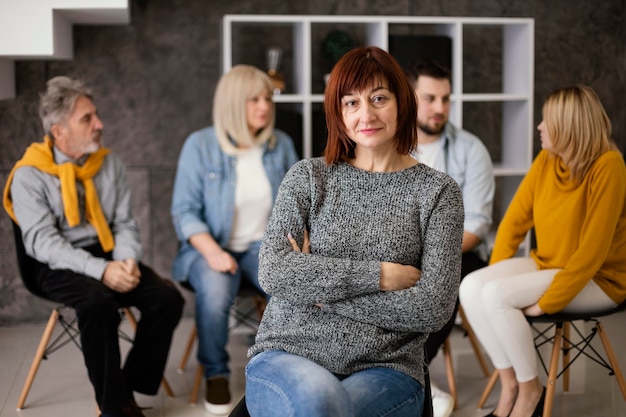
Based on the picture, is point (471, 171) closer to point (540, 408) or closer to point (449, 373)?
point (449, 373)

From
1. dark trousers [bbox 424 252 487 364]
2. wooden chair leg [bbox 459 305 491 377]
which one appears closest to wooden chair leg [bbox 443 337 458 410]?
dark trousers [bbox 424 252 487 364]

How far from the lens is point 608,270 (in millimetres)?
3037

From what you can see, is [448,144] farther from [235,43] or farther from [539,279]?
[235,43]

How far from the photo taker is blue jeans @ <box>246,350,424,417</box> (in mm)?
1890

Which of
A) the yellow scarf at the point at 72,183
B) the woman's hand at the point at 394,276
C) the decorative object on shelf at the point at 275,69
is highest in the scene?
the decorative object on shelf at the point at 275,69

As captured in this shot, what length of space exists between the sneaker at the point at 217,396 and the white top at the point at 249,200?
0.60 m

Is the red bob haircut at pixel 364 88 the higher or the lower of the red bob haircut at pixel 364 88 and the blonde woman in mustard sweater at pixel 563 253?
the higher

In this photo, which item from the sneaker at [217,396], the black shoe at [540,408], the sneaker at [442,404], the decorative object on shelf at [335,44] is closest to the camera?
the black shoe at [540,408]

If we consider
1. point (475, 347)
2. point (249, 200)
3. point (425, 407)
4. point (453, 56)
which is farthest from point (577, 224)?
point (453, 56)

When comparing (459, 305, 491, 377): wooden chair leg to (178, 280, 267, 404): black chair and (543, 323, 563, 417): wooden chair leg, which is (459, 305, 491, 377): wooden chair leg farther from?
(178, 280, 267, 404): black chair

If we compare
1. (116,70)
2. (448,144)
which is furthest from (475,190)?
(116,70)

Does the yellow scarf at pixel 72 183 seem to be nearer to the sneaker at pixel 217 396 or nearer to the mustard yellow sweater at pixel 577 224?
the sneaker at pixel 217 396

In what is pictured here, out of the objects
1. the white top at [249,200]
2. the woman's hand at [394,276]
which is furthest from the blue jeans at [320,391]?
the white top at [249,200]

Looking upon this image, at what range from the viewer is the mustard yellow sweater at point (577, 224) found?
9.60 ft
